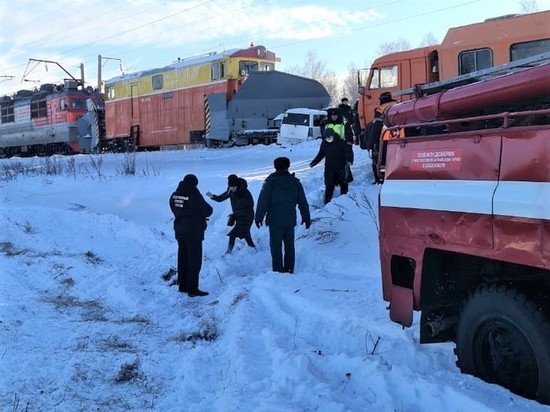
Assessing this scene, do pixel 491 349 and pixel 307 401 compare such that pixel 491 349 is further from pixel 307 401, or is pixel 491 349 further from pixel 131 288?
pixel 131 288

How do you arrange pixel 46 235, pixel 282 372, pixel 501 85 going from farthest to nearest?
pixel 46 235 → pixel 282 372 → pixel 501 85

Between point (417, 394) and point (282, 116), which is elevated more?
point (282, 116)

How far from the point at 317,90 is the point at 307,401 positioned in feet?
84.4

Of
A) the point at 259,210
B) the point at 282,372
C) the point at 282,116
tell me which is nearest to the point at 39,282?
the point at 259,210

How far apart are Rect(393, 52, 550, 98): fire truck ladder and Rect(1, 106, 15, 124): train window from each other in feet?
132

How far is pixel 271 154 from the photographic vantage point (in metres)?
20.7

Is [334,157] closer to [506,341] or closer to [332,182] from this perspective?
[332,182]

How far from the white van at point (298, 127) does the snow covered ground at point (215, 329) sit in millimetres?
12485

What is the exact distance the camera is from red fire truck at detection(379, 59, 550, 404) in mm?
3443

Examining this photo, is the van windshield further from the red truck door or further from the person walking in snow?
the red truck door

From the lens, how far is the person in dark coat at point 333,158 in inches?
436

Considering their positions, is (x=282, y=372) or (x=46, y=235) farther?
(x=46, y=235)

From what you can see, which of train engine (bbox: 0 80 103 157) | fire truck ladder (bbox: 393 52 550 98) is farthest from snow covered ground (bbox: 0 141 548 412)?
train engine (bbox: 0 80 103 157)

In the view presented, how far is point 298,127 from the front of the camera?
25219 mm
